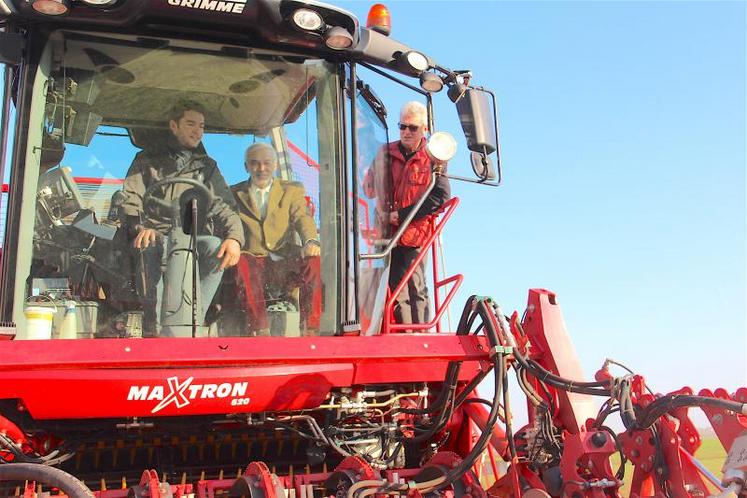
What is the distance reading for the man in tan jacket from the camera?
4.72 metres

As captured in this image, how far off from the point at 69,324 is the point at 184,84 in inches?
60.1

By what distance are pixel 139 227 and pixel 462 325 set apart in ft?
6.06

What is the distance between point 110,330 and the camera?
4434 millimetres

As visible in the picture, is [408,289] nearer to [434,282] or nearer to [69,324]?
[434,282]

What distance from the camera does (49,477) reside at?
3400 mm

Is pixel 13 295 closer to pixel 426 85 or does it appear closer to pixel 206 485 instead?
pixel 206 485

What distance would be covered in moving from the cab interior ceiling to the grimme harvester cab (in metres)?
0.01

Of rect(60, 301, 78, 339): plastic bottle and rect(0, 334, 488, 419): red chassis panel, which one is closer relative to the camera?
rect(0, 334, 488, 419): red chassis panel

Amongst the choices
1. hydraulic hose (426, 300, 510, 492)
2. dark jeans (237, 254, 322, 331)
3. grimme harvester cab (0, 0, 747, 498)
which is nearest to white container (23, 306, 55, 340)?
grimme harvester cab (0, 0, 747, 498)

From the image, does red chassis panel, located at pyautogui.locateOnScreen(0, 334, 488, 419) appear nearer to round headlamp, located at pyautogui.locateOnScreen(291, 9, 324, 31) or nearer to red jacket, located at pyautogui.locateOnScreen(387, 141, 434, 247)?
red jacket, located at pyautogui.locateOnScreen(387, 141, 434, 247)

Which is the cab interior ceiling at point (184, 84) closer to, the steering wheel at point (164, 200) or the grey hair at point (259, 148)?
the grey hair at point (259, 148)

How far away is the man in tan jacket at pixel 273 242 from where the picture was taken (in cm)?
472

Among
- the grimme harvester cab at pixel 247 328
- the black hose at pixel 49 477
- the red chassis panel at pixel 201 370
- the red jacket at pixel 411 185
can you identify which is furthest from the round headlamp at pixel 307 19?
the black hose at pixel 49 477

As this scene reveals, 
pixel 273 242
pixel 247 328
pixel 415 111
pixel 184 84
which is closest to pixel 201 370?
pixel 247 328
